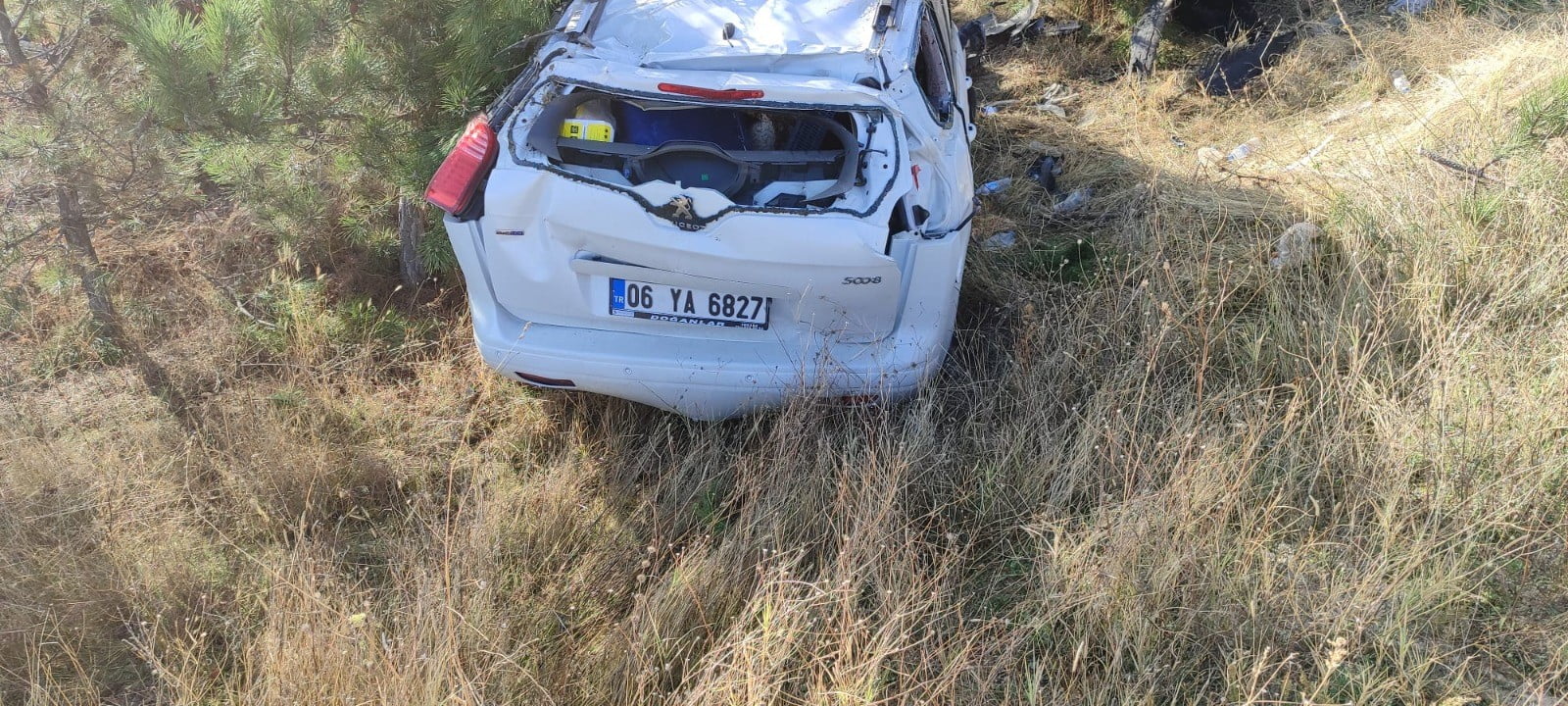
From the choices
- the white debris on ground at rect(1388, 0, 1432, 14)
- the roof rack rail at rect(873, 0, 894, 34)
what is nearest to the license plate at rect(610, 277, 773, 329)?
the roof rack rail at rect(873, 0, 894, 34)

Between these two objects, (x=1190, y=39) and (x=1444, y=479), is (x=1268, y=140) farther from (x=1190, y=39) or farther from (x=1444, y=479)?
(x=1444, y=479)

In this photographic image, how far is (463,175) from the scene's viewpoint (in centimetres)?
298

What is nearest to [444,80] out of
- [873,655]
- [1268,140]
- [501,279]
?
[501,279]

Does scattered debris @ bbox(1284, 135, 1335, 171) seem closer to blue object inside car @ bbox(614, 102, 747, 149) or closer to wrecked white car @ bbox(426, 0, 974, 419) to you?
wrecked white car @ bbox(426, 0, 974, 419)

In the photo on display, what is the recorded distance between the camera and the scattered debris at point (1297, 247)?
12.6 feet

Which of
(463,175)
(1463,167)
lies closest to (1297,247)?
(1463,167)

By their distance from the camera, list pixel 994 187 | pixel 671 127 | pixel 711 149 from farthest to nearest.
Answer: pixel 994 187, pixel 671 127, pixel 711 149

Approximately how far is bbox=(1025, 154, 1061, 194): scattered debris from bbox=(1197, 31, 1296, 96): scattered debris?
4.61 ft

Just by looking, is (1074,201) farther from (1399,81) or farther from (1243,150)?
(1399,81)

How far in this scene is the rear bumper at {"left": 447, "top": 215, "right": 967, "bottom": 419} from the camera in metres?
3.02

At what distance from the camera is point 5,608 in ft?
8.46

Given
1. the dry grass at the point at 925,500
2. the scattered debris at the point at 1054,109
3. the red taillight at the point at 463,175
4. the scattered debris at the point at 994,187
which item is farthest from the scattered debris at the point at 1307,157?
the red taillight at the point at 463,175

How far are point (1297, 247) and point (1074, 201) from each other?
4.39ft

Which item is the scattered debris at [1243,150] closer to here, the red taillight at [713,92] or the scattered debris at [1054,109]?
the scattered debris at [1054,109]
